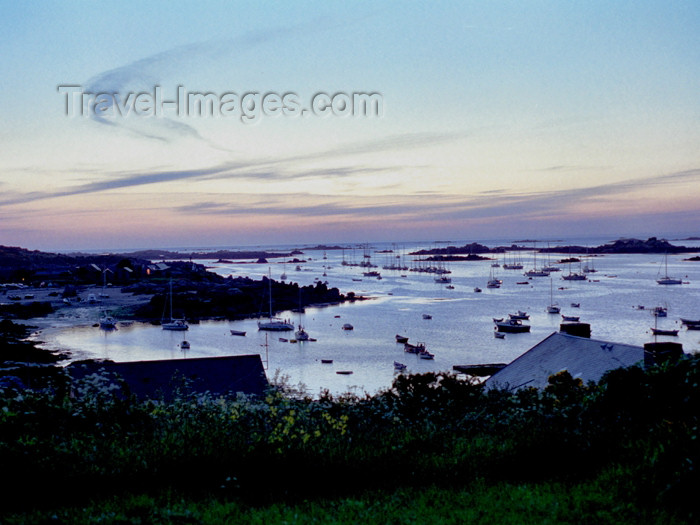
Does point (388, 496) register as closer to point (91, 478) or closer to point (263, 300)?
point (91, 478)

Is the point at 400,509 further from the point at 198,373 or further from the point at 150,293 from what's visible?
the point at 150,293

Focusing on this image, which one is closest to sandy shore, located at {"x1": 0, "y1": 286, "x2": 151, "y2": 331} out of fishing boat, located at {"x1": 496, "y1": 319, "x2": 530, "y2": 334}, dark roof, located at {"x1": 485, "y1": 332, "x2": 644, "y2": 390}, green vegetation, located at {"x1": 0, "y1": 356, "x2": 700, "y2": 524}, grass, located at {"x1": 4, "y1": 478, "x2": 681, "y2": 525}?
fishing boat, located at {"x1": 496, "y1": 319, "x2": 530, "y2": 334}

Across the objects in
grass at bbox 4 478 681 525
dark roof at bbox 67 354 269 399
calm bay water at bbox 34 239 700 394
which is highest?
grass at bbox 4 478 681 525

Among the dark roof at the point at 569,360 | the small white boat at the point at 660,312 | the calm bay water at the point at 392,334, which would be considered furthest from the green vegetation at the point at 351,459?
the small white boat at the point at 660,312

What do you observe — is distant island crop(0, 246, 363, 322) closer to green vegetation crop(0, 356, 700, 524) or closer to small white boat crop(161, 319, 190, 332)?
small white boat crop(161, 319, 190, 332)

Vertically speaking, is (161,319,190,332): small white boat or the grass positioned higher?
the grass

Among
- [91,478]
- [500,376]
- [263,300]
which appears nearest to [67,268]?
[263,300]

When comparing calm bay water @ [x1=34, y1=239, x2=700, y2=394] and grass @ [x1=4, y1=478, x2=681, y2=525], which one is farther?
calm bay water @ [x1=34, y1=239, x2=700, y2=394]

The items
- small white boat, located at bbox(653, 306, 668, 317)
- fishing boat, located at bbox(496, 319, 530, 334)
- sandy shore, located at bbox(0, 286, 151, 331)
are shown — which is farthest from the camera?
small white boat, located at bbox(653, 306, 668, 317)
